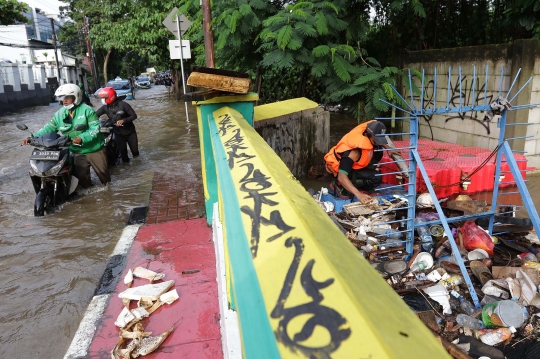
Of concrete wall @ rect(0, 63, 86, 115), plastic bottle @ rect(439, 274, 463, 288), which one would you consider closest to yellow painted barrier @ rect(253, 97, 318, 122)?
plastic bottle @ rect(439, 274, 463, 288)

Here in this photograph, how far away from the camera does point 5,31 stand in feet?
121

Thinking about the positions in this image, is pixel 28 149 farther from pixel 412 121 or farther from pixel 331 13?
pixel 412 121

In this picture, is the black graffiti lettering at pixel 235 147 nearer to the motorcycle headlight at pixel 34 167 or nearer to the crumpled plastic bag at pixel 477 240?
the crumpled plastic bag at pixel 477 240

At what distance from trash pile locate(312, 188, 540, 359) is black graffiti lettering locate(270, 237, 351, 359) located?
249 cm

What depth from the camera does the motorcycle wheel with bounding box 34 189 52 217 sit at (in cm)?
557

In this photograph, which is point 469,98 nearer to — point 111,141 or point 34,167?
point 111,141

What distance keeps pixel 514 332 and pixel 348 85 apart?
4.52 metres

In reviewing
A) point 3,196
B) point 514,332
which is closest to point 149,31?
point 3,196

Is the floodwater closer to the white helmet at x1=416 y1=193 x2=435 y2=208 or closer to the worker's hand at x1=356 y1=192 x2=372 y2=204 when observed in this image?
the worker's hand at x1=356 y1=192 x2=372 y2=204

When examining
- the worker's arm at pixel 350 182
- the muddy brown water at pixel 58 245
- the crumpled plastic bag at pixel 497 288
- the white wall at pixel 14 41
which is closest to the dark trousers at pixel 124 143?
the muddy brown water at pixel 58 245

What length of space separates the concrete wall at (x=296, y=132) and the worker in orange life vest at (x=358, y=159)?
0.92 meters

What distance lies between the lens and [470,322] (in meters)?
3.28

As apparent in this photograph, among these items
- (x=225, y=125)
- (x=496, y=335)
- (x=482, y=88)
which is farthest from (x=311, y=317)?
(x=482, y=88)

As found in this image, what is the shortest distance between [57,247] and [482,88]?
22.2 ft
